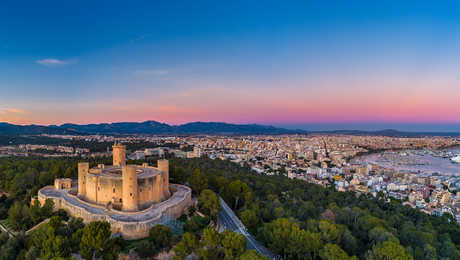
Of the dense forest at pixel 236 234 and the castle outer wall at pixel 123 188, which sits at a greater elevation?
the castle outer wall at pixel 123 188

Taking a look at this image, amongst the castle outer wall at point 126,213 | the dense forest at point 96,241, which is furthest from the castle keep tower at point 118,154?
the dense forest at point 96,241

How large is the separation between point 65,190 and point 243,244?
81.8 ft

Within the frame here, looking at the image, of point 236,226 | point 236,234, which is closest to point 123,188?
point 236,234

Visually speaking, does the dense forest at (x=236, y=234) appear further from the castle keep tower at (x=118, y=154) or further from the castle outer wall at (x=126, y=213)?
the castle keep tower at (x=118, y=154)

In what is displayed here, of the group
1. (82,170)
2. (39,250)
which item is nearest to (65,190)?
(82,170)

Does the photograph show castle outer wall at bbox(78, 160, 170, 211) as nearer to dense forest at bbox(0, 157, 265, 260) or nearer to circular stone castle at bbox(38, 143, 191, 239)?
circular stone castle at bbox(38, 143, 191, 239)

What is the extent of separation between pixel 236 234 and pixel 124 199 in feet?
40.1

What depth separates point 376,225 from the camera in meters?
28.8

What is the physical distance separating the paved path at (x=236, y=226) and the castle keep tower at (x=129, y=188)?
9.93m

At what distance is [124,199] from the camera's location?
26.1 meters

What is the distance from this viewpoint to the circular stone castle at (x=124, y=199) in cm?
2377

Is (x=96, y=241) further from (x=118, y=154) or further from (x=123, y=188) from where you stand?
(x=118, y=154)

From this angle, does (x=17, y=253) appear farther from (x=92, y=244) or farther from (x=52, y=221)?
(x=92, y=244)

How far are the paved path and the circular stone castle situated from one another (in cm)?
484
